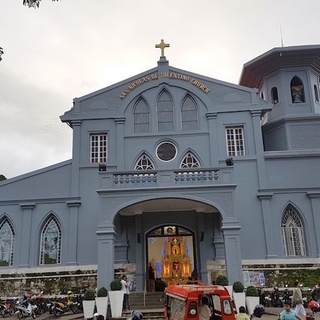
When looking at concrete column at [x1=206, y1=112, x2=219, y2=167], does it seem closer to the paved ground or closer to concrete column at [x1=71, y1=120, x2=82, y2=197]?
concrete column at [x1=71, y1=120, x2=82, y2=197]

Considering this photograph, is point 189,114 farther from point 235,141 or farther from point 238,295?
point 238,295

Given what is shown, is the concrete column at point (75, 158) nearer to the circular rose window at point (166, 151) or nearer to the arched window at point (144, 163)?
the arched window at point (144, 163)

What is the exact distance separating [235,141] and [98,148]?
21.6 ft

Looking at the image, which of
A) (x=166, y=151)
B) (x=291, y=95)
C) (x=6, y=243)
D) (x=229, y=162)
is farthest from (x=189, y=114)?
(x=6, y=243)

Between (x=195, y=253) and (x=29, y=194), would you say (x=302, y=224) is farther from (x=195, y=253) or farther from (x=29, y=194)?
(x=29, y=194)

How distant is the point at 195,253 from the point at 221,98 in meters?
7.48

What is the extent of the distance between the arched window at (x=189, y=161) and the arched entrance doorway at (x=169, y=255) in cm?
288

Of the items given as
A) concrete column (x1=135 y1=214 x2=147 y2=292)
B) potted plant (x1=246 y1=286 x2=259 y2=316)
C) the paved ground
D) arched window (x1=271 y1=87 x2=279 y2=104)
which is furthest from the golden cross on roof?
the paved ground

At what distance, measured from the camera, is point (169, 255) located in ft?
71.2

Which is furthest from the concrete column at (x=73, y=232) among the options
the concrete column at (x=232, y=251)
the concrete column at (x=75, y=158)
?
the concrete column at (x=232, y=251)

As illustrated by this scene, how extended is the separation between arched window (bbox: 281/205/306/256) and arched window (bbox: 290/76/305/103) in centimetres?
582

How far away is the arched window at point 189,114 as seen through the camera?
2080cm

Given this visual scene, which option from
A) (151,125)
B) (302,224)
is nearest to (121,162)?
(151,125)

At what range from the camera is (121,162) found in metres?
20.2
